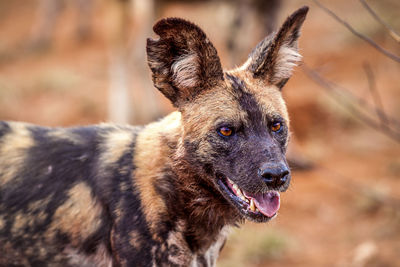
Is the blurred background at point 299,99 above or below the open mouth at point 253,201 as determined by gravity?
below

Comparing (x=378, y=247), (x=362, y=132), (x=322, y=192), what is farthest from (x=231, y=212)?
(x=362, y=132)

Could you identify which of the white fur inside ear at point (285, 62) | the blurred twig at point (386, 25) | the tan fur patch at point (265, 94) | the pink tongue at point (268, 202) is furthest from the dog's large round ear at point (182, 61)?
the blurred twig at point (386, 25)

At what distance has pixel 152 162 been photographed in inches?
105

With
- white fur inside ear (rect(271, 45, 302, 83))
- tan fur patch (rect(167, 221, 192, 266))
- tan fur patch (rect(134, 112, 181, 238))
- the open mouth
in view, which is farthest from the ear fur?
tan fur patch (rect(167, 221, 192, 266))

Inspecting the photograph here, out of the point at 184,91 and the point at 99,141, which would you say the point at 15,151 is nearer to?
the point at 99,141

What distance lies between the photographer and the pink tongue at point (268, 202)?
2.45 meters

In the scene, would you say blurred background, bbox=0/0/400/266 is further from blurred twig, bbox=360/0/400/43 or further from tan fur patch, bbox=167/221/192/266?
tan fur patch, bbox=167/221/192/266

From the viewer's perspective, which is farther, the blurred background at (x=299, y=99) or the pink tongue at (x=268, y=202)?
the blurred background at (x=299, y=99)

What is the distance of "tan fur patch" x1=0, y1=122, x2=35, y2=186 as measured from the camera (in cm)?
273

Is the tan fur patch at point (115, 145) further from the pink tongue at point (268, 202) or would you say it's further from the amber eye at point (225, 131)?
the pink tongue at point (268, 202)

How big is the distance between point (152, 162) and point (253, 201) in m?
0.55

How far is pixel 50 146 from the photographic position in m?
2.81

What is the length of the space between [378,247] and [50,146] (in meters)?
3.21

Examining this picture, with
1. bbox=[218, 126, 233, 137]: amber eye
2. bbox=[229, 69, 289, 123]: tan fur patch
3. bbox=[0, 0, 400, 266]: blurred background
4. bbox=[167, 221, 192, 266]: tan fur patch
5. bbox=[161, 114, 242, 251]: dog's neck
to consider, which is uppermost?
bbox=[229, 69, 289, 123]: tan fur patch
